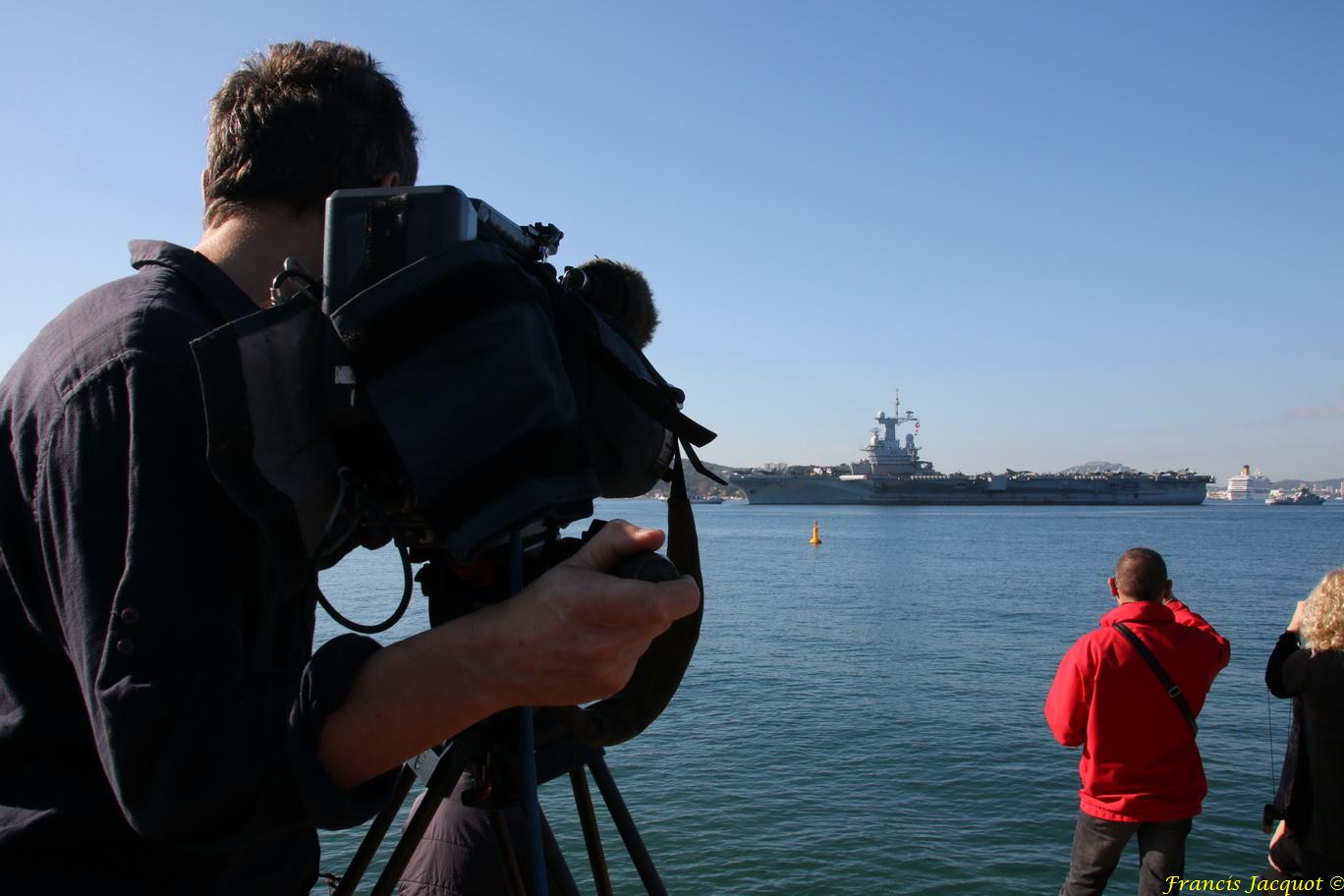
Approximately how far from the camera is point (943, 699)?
12352 millimetres

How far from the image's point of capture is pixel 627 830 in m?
1.46

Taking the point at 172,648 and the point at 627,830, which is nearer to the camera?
the point at 172,648

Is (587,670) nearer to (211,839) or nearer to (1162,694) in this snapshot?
(211,839)

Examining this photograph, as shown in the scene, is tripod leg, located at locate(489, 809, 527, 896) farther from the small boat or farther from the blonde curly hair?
the small boat

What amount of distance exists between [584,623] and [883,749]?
1017 centimetres

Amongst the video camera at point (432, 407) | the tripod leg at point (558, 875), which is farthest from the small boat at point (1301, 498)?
the video camera at point (432, 407)

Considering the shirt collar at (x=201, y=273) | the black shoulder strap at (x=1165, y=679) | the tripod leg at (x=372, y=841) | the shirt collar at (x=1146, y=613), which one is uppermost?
the shirt collar at (x=201, y=273)

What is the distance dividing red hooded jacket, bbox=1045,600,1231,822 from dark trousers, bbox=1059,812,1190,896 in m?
0.06

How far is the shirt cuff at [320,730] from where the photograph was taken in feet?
2.56

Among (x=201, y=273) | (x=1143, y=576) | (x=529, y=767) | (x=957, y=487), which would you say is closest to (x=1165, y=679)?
(x=1143, y=576)

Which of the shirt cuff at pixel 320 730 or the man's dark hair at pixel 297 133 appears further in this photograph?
the man's dark hair at pixel 297 133

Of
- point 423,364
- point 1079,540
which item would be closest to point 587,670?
point 423,364

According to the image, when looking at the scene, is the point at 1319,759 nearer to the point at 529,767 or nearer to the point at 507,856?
the point at 507,856

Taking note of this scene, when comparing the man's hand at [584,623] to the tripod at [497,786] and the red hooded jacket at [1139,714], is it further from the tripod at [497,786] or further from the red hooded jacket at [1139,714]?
the red hooded jacket at [1139,714]
